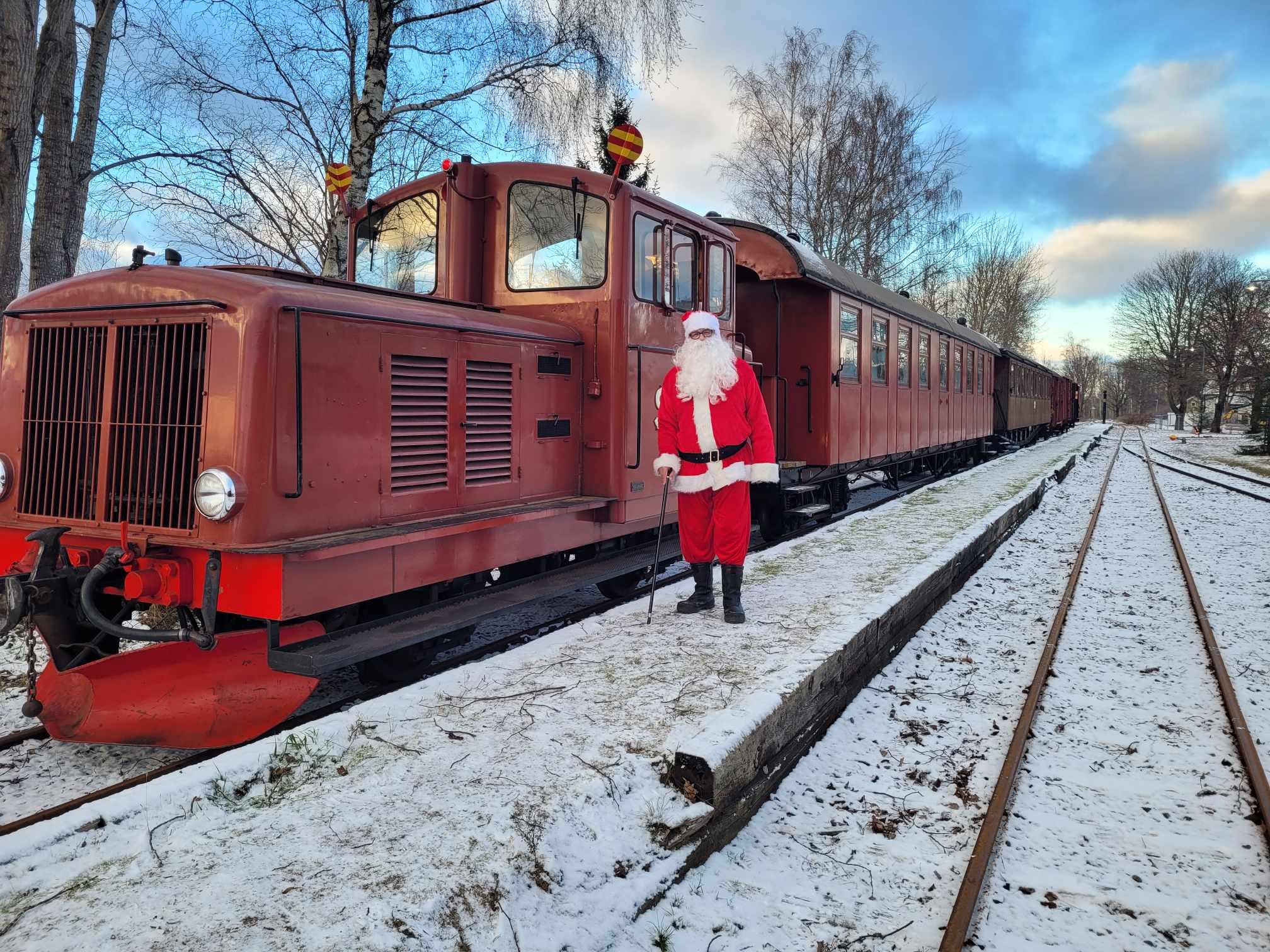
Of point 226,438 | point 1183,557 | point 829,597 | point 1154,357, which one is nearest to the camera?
point 226,438

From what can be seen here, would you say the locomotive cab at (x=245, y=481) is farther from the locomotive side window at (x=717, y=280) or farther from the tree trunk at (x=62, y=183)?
the tree trunk at (x=62, y=183)

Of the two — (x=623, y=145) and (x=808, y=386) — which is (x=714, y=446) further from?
(x=808, y=386)

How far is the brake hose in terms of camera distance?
128 inches

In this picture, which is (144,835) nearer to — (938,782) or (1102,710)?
(938,782)

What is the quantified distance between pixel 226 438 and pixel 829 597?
360cm

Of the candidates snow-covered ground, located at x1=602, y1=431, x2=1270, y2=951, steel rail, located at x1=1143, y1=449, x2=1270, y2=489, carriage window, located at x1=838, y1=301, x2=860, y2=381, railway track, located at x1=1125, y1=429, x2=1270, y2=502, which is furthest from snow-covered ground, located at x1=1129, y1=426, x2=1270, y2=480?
snow-covered ground, located at x1=602, y1=431, x2=1270, y2=951

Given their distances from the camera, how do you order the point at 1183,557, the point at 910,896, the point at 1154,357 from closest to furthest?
the point at 910,896 < the point at 1183,557 < the point at 1154,357

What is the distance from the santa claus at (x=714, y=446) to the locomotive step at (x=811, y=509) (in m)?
4.09

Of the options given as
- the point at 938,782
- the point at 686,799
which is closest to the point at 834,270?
the point at 938,782

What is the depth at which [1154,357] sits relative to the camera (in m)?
53.5

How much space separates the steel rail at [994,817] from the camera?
231 centimetres

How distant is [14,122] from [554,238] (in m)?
5.41

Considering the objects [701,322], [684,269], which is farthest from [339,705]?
[684,269]

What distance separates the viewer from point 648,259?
5.35 meters
